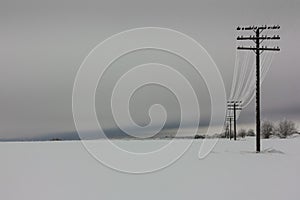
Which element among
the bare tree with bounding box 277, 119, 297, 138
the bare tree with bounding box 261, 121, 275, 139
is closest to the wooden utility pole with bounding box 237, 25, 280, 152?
the bare tree with bounding box 261, 121, 275, 139

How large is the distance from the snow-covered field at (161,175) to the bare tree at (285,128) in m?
0.05

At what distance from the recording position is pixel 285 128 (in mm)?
4059

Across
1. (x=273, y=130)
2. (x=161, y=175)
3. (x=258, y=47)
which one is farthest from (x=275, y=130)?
(x=161, y=175)

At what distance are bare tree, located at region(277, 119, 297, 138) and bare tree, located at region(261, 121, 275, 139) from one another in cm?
5

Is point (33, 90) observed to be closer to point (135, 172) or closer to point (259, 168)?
point (135, 172)

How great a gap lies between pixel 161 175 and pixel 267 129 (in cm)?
A: 75

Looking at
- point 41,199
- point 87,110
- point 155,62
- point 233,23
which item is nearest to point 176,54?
point 155,62

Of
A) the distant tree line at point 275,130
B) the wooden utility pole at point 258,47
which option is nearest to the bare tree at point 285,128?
the distant tree line at point 275,130

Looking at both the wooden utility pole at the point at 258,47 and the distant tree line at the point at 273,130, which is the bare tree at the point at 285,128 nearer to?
the distant tree line at the point at 273,130

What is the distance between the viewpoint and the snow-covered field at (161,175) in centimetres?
387

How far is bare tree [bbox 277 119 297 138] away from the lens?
404 centimetres

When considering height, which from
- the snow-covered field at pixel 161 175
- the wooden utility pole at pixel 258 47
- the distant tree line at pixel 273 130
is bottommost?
the snow-covered field at pixel 161 175

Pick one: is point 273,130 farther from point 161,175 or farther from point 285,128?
point 161,175

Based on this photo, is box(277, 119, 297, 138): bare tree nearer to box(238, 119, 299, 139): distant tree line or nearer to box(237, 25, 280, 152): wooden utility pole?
box(238, 119, 299, 139): distant tree line
